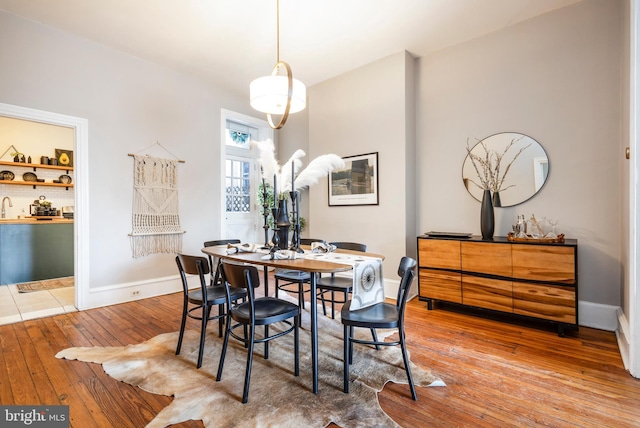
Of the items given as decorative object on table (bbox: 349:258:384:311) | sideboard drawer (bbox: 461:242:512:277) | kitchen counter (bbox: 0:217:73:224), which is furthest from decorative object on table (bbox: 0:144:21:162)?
sideboard drawer (bbox: 461:242:512:277)

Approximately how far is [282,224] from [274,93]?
1039 mm

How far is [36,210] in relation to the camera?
5.02 m

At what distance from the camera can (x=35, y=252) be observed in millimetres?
4781

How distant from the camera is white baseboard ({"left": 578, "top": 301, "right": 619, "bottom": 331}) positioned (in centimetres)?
273

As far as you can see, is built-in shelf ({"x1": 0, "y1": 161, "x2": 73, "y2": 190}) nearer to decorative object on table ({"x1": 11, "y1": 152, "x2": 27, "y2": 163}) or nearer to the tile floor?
decorative object on table ({"x1": 11, "y1": 152, "x2": 27, "y2": 163})

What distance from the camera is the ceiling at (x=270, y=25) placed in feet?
9.45

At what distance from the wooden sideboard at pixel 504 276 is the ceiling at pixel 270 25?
2.30m

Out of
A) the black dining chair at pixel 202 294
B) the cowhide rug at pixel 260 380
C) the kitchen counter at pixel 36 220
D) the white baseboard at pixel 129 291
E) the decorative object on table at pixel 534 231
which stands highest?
the kitchen counter at pixel 36 220

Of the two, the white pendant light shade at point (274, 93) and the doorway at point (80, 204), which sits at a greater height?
the white pendant light shade at point (274, 93)

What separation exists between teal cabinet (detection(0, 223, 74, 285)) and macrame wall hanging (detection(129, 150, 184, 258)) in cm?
226

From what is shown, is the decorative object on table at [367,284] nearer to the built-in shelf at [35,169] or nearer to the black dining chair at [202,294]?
the black dining chair at [202,294]

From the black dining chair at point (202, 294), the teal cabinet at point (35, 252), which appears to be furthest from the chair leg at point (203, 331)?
the teal cabinet at point (35, 252)

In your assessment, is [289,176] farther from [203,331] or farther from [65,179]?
[65,179]

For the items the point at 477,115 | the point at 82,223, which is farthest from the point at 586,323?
the point at 82,223
